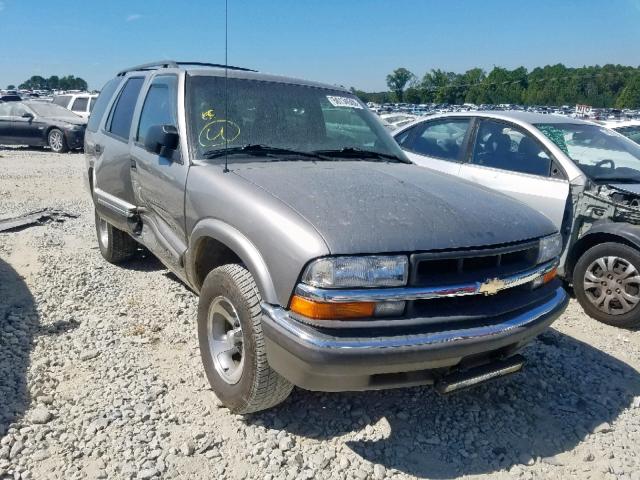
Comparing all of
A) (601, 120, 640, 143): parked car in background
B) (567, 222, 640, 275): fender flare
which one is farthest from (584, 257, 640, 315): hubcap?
(601, 120, 640, 143): parked car in background

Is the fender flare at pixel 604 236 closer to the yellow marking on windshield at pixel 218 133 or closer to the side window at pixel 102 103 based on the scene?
the yellow marking on windshield at pixel 218 133

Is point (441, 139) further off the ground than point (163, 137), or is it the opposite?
point (163, 137)

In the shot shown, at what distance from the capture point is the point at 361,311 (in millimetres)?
2264

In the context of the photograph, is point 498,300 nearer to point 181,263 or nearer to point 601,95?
point 181,263

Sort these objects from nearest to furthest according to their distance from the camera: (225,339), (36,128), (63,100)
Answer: (225,339), (36,128), (63,100)

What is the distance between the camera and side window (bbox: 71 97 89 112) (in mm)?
18094

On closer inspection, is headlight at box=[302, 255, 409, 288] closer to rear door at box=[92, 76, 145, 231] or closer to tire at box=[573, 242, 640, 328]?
rear door at box=[92, 76, 145, 231]

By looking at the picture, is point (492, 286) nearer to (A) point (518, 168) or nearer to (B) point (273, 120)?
(B) point (273, 120)

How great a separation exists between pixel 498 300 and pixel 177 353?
213 cm

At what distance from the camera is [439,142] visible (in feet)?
20.0

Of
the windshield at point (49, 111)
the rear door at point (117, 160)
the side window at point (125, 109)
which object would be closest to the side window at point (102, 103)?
the rear door at point (117, 160)

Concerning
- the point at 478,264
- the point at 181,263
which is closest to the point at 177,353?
the point at 181,263

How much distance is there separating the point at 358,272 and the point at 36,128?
1614 cm

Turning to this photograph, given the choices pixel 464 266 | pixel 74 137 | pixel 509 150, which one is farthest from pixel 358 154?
pixel 74 137
